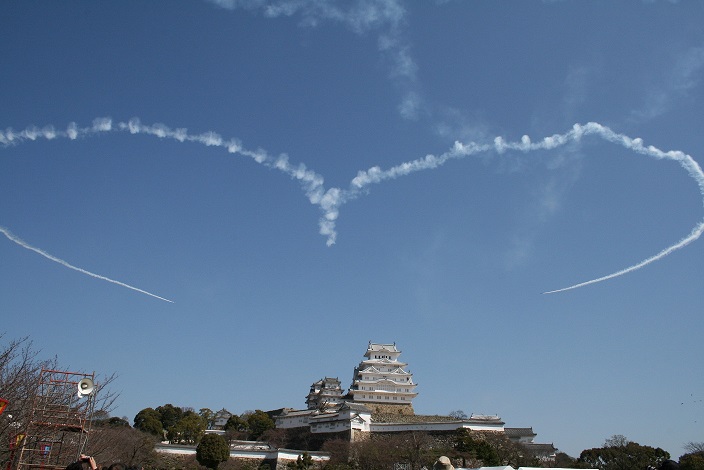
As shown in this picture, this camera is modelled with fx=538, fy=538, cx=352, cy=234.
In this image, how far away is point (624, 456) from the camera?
2016 inches

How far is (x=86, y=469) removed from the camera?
6.49 m

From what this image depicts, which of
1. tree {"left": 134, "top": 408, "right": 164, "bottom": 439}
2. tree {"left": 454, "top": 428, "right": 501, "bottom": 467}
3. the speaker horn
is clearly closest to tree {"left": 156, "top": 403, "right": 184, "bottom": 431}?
tree {"left": 134, "top": 408, "right": 164, "bottom": 439}

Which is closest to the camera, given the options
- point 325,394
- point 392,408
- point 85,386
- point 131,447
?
point 85,386

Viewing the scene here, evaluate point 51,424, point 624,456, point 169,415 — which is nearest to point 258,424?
point 169,415

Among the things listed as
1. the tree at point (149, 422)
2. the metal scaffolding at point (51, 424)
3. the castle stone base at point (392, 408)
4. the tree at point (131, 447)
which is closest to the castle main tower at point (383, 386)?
the castle stone base at point (392, 408)

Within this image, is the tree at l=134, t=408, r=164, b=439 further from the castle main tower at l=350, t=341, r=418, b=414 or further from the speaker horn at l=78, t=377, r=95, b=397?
the speaker horn at l=78, t=377, r=95, b=397

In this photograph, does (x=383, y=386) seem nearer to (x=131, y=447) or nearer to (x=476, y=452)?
(x=476, y=452)

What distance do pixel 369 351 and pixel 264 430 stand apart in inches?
701

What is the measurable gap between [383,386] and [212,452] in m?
26.9

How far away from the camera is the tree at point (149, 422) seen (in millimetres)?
51875

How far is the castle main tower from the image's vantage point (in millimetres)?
59406

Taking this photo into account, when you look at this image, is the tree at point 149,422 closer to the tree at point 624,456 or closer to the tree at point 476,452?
the tree at point 476,452

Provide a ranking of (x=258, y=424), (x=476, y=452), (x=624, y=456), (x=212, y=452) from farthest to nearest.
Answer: (x=258, y=424) → (x=624, y=456) → (x=476, y=452) → (x=212, y=452)

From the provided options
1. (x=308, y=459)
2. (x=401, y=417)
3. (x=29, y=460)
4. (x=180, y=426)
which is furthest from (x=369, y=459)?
(x=29, y=460)
